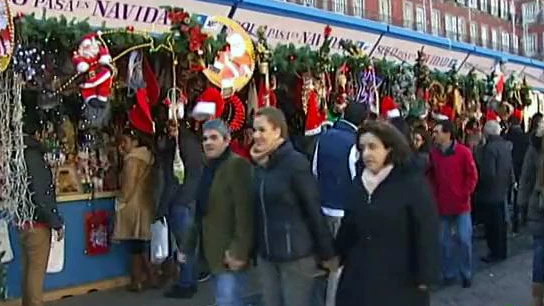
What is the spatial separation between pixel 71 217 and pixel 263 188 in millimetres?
3465

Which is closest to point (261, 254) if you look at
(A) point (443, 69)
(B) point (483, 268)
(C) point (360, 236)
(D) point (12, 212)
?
(C) point (360, 236)

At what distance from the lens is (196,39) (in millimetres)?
6875

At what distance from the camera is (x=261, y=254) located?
16.4 ft

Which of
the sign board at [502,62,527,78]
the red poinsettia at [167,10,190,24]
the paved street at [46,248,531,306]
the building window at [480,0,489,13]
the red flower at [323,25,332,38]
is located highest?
the building window at [480,0,489,13]

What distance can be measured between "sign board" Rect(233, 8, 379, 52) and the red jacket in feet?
5.86

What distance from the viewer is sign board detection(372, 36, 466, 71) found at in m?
9.77

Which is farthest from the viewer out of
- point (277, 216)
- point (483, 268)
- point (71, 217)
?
point (483, 268)

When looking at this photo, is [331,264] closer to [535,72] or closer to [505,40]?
[535,72]

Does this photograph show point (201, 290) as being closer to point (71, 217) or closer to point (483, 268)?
point (71, 217)

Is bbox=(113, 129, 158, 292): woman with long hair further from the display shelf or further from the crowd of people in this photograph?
the display shelf

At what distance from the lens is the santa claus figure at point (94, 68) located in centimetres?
618

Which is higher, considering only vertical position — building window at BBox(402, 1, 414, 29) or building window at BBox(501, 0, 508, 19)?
building window at BBox(501, 0, 508, 19)

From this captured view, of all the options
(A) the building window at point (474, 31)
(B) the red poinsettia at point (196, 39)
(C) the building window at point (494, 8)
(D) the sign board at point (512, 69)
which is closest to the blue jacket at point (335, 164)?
(B) the red poinsettia at point (196, 39)

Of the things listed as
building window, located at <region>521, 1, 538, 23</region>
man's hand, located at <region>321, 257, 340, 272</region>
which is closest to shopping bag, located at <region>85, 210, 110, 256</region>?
man's hand, located at <region>321, 257, 340, 272</region>
